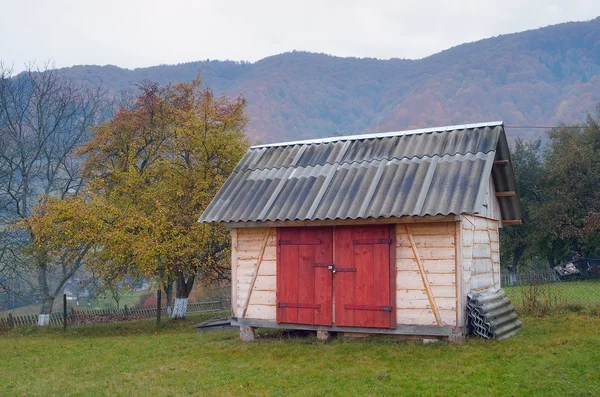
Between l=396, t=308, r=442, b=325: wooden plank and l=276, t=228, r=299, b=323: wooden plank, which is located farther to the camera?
l=276, t=228, r=299, b=323: wooden plank

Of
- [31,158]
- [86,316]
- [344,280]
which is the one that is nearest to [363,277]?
[344,280]

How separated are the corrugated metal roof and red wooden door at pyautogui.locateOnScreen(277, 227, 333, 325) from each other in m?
0.66

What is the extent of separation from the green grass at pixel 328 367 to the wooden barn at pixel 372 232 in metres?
0.70

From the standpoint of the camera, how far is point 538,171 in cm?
4312

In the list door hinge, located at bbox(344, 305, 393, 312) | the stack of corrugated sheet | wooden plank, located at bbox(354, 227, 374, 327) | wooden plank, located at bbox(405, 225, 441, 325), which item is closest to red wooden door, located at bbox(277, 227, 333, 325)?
door hinge, located at bbox(344, 305, 393, 312)

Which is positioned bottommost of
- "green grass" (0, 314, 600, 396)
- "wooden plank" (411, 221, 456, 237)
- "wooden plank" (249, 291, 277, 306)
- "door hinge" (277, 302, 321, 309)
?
"green grass" (0, 314, 600, 396)

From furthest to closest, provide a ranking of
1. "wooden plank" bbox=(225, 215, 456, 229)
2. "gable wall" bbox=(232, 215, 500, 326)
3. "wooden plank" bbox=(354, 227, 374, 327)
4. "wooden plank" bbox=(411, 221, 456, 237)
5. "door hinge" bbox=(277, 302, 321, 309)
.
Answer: "door hinge" bbox=(277, 302, 321, 309) → "wooden plank" bbox=(354, 227, 374, 327) → "wooden plank" bbox=(411, 221, 456, 237) → "gable wall" bbox=(232, 215, 500, 326) → "wooden plank" bbox=(225, 215, 456, 229)

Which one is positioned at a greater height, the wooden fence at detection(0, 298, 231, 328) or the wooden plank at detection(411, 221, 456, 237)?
the wooden plank at detection(411, 221, 456, 237)

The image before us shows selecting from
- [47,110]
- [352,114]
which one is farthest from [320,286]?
[352,114]

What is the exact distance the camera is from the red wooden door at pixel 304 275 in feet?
44.3

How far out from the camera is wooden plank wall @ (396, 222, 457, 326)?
1232cm

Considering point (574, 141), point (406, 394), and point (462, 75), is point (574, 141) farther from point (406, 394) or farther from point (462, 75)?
point (462, 75)

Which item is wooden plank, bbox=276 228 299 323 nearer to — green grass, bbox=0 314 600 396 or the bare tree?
green grass, bbox=0 314 600 396

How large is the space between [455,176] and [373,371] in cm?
459
